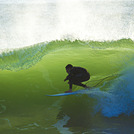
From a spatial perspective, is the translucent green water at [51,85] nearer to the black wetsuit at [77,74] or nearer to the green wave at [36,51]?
the green wave at [36,51]

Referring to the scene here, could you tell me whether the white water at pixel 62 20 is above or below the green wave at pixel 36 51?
above

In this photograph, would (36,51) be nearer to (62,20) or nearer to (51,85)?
(51,85)

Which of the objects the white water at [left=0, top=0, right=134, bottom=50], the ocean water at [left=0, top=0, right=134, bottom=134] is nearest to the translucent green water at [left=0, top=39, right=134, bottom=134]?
the ocean water at [left=0, top=0, right=134, bottom=134]

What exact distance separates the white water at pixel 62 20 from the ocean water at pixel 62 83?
0.20 feet

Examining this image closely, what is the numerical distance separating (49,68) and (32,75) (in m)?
0.45

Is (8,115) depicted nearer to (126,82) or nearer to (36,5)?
(126,82)

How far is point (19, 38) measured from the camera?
7.07m

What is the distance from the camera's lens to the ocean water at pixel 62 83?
264cm

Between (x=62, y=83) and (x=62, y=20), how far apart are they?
5.49 m

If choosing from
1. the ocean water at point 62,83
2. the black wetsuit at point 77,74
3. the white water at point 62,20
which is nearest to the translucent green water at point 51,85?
the ocean water at point 62,83

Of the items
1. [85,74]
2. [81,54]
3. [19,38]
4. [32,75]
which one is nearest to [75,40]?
[81,54]

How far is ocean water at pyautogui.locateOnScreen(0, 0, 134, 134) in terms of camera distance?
2.64m

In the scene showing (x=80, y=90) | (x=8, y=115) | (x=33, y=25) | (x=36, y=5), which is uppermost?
(x=36, y=5)

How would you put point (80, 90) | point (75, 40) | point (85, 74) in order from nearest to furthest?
point (85, 74) → point (80, 90) → point (75, 40)
